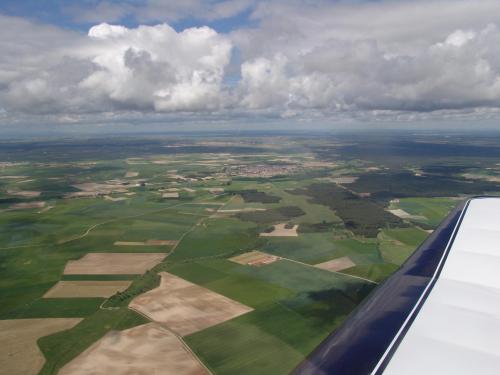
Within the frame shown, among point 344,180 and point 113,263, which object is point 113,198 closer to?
point 113,263

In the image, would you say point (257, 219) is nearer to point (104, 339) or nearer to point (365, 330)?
point (104, 339)

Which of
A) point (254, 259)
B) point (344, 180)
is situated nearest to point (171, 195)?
point (254, 259)

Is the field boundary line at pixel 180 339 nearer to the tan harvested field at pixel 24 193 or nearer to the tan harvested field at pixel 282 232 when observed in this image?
the tan harvested field at pixel 282 232

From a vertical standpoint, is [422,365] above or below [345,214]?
above

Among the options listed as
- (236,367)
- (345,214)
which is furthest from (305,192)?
(236,367)

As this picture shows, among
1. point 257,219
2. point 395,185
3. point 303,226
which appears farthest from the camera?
point 395,185

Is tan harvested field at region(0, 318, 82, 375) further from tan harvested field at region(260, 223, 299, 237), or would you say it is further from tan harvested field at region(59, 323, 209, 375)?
tan harvested field at region(260, 223, 299, 237)
